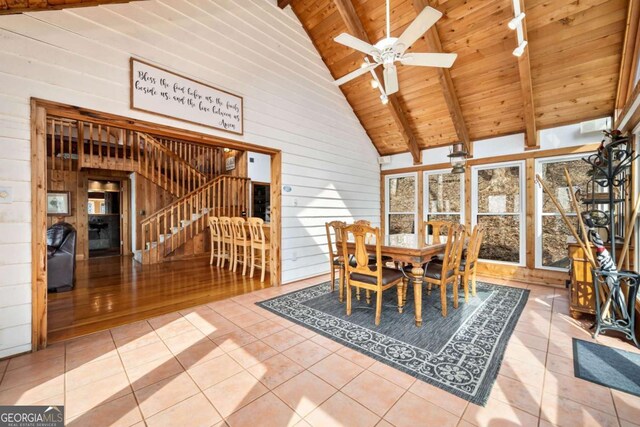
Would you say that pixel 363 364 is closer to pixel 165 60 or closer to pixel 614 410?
pixel 614 410

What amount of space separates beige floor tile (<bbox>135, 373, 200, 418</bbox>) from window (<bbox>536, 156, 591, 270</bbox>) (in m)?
5.42

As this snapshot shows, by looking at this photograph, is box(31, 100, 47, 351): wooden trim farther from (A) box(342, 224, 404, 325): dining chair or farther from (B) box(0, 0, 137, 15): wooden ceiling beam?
(A) box(342, 224, 404, 325): dining chair

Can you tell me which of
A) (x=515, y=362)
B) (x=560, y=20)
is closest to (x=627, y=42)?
(x=560, y=20)

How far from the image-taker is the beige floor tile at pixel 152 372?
6.11 feet

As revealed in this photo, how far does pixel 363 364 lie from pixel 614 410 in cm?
155

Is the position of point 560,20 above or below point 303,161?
above

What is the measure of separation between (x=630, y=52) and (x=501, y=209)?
2.63 metres

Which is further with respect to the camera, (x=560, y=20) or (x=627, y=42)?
(x=560, y=20)

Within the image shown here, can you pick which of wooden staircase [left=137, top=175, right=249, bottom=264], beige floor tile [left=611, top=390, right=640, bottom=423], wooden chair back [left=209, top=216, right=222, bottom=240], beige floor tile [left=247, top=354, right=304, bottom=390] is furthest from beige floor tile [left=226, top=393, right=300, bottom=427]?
wooden staircase [left=137, top=175, right=249, bottom=264]

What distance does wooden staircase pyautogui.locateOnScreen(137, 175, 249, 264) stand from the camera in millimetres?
6316

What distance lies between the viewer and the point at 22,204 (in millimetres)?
2225

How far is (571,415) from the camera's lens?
1.56 meters

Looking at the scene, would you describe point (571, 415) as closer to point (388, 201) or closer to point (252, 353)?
point (252, 353)

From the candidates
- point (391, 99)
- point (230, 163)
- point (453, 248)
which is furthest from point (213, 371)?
point (230, 163)
